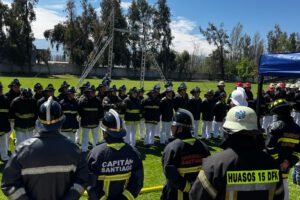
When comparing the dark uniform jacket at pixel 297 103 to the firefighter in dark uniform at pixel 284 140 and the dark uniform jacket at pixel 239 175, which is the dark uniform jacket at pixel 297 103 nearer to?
the firefighter in dark uniform at pixel 284 140

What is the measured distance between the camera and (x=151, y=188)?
8164 mm

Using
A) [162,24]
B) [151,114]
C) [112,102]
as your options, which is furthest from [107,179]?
[162,24]

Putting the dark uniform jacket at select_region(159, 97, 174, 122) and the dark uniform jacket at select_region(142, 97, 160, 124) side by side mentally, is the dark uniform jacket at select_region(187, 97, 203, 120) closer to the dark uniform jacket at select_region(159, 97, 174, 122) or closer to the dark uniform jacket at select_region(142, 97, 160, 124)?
the dark uniform jacket at select_region(159, 97, 174, 122)

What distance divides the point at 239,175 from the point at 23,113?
344 inches

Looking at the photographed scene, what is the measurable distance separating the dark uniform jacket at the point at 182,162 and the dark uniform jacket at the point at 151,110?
8704mm

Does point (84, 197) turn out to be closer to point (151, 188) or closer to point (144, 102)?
point (151, 188)

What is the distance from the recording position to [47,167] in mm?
3732

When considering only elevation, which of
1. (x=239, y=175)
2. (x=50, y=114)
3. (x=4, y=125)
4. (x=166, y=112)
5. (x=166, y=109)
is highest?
(x=50, y=114)

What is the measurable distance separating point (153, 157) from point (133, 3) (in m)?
67.6

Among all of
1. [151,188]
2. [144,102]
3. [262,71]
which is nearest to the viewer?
[151,188]

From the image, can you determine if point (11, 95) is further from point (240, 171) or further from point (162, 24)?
point (162, 24)

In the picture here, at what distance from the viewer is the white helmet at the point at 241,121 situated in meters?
3.31

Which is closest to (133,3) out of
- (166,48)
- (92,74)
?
(166,48)

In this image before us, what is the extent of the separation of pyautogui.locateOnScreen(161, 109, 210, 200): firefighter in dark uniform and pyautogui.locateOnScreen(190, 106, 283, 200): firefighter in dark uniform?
4.36 feet
